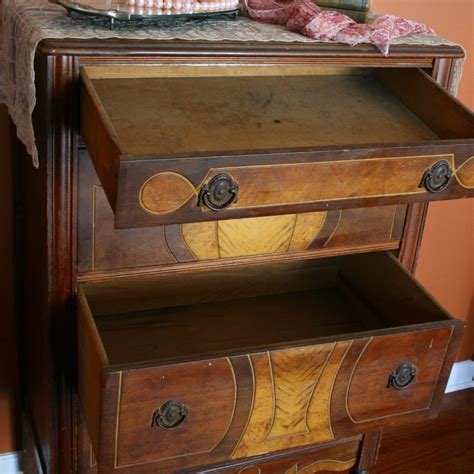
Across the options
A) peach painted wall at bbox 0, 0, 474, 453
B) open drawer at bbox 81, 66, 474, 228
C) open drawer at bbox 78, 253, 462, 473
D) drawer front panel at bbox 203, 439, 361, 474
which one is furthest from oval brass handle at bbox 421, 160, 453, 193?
peach painted wall at bbox 0, 0, 474, 453

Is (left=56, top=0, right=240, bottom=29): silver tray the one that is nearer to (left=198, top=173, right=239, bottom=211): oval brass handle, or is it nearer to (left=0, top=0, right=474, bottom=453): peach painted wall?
(left=198, top=173, right=239, bottom=211): oval brass handle

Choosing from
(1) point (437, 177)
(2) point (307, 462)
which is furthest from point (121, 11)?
(2) point (307, 462)

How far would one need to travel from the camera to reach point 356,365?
127 cm

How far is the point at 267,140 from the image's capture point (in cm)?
121

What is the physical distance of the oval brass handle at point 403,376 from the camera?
1301mm

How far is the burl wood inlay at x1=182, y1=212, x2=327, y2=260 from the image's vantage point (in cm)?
132

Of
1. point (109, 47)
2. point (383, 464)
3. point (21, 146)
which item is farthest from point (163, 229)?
point (383, 464)

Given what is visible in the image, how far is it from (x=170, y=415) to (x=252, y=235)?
13.4 inches

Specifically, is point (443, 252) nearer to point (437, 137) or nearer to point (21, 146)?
point (437, 137)

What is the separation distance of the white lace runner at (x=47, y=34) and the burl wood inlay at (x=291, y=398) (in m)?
0.46

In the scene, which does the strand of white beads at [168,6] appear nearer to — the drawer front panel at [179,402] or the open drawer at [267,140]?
the open drawer at [267,140]

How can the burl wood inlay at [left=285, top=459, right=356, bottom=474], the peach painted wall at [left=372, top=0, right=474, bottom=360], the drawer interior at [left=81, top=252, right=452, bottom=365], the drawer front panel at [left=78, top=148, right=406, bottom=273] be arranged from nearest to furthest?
the drawer front panel at [left=78, top=148, right=406, bottom=273]
the drawer interior at [left=81, top=252, right=452, bottom=365]
the burl wood inlay at [left=285, top=459, right=356, bottom=474]
the peach painted wall at [left=372, top=0, right=474, bottom=360]

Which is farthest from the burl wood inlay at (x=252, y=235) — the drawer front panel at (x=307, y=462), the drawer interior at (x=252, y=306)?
the drawer front panel at (x=307, y=462)

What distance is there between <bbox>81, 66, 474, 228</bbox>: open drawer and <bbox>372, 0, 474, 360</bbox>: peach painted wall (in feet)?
1.81
